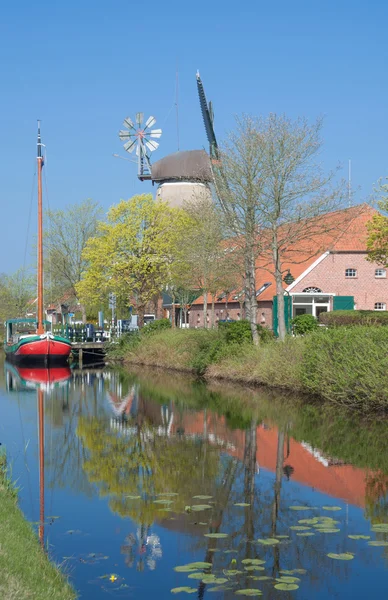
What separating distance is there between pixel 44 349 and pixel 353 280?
17.5 metres

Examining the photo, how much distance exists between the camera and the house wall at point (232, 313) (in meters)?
46.2

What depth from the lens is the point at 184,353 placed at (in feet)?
119

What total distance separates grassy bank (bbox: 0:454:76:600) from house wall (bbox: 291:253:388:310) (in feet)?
121

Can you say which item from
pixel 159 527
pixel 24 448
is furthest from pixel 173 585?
pixel 24 448

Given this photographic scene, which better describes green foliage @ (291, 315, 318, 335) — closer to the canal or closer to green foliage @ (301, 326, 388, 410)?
green foliage @ (301, 326, 388, 410)

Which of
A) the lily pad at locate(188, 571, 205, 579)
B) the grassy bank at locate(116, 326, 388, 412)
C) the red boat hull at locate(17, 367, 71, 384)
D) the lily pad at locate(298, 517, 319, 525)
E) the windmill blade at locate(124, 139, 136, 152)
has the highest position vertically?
the windmill blade at locate(124, 139, 136, 152)

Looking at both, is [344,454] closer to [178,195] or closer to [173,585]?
[173,585]

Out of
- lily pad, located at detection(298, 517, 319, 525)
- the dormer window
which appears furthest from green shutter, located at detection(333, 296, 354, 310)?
lily pad, located at detection(298, 517, 319, 525)

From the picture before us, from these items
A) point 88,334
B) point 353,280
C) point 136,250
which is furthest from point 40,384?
point 88,334

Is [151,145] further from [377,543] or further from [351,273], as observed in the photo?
[377,543]

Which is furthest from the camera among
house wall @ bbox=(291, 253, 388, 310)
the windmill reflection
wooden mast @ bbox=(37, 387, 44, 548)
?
house wall @ bbox=(291, 253, 388, 310)

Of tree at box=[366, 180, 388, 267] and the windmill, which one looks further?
the windmill

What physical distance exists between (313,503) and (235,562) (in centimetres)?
294

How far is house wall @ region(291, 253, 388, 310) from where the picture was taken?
44750 millimetres
